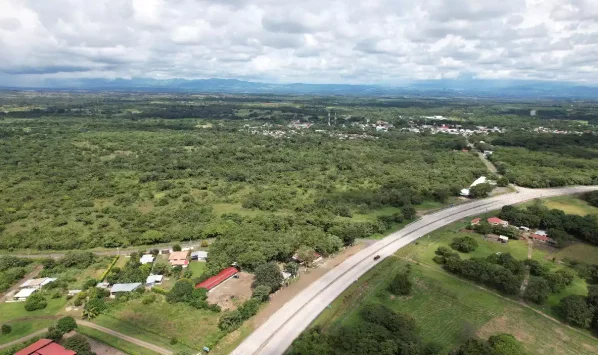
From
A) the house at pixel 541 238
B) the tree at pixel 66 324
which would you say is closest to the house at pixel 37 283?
the tree at pixel 66 324

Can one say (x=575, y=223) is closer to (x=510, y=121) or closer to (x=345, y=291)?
(x=345, y=291)

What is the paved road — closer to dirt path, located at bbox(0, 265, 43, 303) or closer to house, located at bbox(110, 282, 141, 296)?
house, located at bbox(110, 282, 141, 296)

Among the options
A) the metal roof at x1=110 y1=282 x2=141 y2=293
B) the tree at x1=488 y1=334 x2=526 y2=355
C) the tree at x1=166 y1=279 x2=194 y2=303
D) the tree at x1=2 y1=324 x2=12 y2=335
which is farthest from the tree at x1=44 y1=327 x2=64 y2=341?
the tree at x1=488 y1=334 x2=526 y2=355

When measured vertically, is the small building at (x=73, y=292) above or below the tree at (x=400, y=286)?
below

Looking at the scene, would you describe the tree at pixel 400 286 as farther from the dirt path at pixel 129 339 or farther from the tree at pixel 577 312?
the dirt path at pixel 129 339

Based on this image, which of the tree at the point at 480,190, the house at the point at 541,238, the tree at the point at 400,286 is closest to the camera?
the tree at the point at 400,286

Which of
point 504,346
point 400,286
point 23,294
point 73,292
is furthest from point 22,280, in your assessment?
point 504,346

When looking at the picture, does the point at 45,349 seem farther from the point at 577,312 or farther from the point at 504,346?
the point at 577,312

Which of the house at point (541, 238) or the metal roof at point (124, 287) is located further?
the house at point (541, 238)
